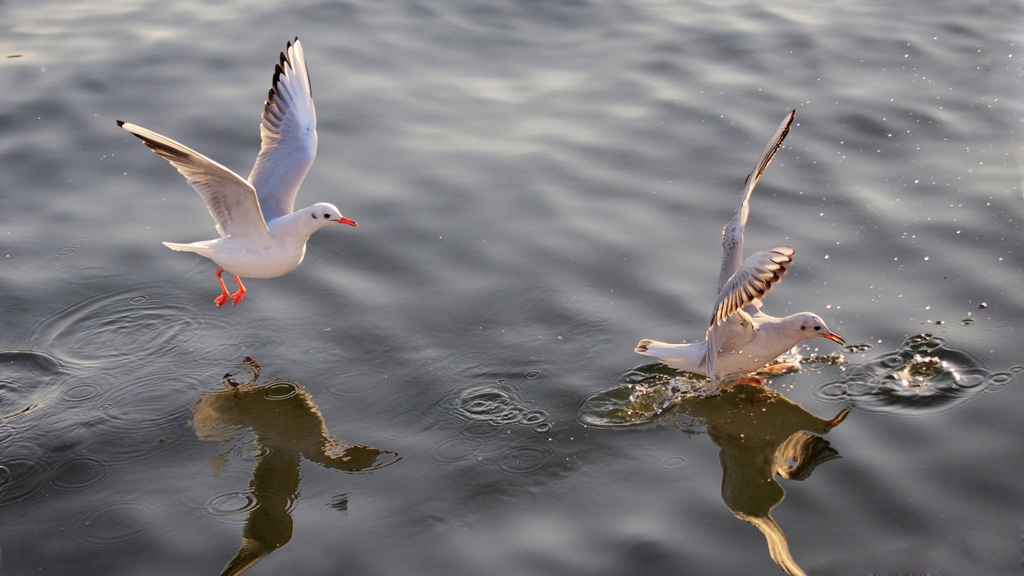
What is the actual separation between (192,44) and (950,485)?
977cm

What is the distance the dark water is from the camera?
5.33 m

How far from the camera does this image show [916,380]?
628 cm

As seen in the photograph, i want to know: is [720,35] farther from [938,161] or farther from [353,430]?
[353,430]

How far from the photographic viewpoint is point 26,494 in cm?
562

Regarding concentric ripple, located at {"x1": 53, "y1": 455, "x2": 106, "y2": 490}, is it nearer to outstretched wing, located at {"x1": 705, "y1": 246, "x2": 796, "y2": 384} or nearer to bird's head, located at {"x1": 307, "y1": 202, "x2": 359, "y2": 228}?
bird's head, located at {"x1": 307, "y1": 202, "x2": 359, "y2": 228}

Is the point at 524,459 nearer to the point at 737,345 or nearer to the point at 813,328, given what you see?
the point at 737,345

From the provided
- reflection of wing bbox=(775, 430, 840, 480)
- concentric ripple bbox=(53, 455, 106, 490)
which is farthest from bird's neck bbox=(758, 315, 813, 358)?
concentric ripple bbox=(53, 455, 106, 490)

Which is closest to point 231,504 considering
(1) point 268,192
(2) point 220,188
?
(2) point 220,188

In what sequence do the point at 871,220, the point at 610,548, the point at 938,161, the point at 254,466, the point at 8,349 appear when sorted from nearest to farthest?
the point at 610,548
the point at 254,466
the point at 8,349
the point at 871,220
the point at 938,161

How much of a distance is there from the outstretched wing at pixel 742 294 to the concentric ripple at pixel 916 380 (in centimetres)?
70

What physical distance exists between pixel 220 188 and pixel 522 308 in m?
2.31

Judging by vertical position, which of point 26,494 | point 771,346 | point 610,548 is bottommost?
point 26,494

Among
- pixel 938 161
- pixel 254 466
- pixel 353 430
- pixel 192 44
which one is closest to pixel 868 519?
pixel 353 430

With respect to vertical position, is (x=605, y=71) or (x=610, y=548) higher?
(x=605, y=71)
